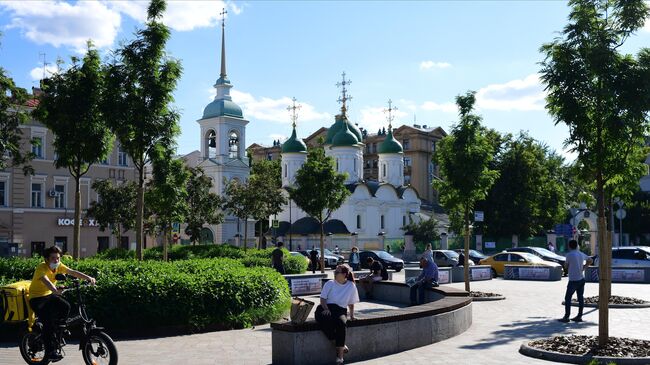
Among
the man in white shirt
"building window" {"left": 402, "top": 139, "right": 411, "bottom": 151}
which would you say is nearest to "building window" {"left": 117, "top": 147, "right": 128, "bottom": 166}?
the man in white shirt

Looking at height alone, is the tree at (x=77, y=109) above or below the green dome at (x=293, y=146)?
below

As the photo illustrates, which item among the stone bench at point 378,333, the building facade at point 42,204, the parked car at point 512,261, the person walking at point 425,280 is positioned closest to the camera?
the stone bench at point 378,333

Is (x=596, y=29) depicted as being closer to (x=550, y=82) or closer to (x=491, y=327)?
(x=550, y=82)

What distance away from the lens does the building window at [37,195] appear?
44875 mm

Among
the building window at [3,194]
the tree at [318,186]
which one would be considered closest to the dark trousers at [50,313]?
the tree at [318,186]

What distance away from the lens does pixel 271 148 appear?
134000mm

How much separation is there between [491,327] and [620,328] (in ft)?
8.69

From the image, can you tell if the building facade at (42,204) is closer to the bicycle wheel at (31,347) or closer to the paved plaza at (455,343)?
the paved plaza at (455,343)

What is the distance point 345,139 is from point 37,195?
130 feet

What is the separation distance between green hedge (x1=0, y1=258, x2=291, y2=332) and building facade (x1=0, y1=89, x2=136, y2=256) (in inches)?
1193

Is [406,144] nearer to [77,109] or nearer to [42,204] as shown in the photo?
[42,204]

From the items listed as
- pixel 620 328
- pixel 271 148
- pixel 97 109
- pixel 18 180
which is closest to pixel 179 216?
pixel 18 180

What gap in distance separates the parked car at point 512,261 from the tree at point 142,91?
1942 centimetres

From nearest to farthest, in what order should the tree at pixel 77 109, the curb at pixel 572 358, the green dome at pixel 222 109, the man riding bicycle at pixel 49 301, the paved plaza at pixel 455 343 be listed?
1. the man riding bicycle at pixel 49 301
2. the curb at pixel 572 358
3. the paved plaza at pixel 455 343
4. the tree at pixel 77 109
5. the green dome at pixel 222 109
